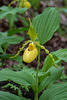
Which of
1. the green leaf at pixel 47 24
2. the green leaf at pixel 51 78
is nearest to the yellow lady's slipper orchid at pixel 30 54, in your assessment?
the green leaf at pixel 47 24

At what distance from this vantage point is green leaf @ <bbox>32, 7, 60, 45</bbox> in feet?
4.92

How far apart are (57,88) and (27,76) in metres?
0.33

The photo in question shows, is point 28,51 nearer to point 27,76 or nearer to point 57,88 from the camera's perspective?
point 27,76

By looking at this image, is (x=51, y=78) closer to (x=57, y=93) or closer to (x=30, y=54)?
(x=57, y=93)

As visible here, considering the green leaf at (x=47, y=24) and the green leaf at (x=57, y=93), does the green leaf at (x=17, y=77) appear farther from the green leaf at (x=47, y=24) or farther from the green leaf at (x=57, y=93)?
the green leaf at (x=47, y=24)

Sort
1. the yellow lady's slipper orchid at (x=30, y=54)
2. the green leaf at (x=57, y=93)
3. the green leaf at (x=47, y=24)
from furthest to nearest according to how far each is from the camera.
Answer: the green leaf at (x=47, y=24)
the yellow lady's slipper orchid at (x=30, y=54)
the green leaf at (x=57, y=93)

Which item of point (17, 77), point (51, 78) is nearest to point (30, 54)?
point (17, 77)

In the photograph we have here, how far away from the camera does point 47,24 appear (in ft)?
5.03

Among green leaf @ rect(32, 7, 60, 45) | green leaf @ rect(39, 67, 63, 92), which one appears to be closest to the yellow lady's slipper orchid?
green leaf @ rect(32, 7, 60, 45)

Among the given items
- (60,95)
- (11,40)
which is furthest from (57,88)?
(11,40)

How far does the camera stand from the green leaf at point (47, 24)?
1500 millimetres

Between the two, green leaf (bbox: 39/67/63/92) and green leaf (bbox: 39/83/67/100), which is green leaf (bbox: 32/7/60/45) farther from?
green leaf (bbox: 39/83/67/100)

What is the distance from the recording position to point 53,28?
1.50 m

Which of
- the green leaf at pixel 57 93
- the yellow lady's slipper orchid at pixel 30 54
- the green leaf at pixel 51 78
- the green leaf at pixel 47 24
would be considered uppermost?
the green leaf at pixel 47 24
